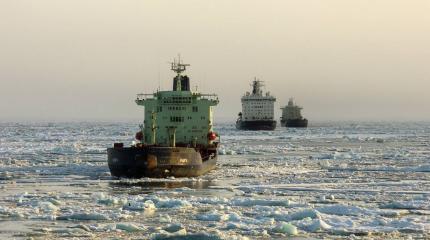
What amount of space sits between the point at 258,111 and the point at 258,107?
0.67 m

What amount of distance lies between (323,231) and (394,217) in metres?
3.02

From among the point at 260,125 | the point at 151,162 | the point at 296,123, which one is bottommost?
the point at 151,162

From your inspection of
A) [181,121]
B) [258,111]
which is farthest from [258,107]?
[181,121]

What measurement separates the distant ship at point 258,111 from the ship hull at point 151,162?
97.9m

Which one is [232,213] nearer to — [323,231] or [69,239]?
[323,231]

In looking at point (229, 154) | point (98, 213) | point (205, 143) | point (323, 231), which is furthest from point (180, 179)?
point (229, 154)

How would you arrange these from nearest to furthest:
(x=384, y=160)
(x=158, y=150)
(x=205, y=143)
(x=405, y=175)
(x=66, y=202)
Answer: (x=66, y=202), (x=158, y=150), (x=405, y=175), (x=205, y=143), (x=384, y=160)

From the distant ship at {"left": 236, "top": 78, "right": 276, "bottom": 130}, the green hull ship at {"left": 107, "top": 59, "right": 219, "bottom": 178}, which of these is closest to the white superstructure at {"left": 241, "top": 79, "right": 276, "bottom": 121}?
the distant ship at {"left": 236, "top": 78, "right": 276, "bottom": 130}

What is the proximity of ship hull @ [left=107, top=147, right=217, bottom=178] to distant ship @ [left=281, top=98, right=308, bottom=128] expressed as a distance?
12550 centimetres

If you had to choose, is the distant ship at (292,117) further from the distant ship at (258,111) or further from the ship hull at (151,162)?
the ship hull at (151,162)

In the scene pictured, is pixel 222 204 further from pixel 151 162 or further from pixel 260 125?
pixel 260 125

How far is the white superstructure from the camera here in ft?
432

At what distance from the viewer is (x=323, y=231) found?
17797mm

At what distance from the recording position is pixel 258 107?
5226 inches
